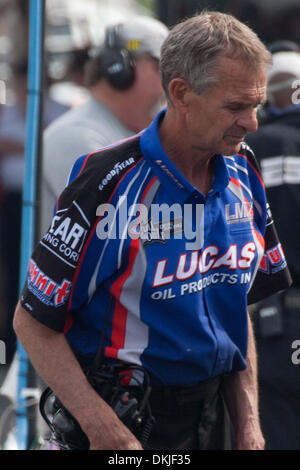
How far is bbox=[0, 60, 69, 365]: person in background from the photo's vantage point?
521cm

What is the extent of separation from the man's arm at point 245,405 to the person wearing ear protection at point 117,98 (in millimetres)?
1248

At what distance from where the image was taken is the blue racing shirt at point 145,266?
2.08 metres

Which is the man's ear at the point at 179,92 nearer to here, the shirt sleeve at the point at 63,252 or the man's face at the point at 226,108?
the man's face at the point at 226,108

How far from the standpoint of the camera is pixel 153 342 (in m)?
2.16

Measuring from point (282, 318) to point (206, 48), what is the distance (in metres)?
1.64

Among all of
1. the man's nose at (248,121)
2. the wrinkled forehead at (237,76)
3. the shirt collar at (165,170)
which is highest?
the wrinkled forehead at (237,76)

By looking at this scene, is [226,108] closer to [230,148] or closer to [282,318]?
[230,148]

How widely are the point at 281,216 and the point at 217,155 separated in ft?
4.18

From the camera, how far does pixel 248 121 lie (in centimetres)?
212

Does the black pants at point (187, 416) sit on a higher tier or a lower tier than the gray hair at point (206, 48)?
lower

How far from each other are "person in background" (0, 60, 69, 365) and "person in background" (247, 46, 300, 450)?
2.05 metres

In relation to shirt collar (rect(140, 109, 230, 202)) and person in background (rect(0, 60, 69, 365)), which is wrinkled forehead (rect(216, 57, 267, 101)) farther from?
person in background (rect(0, 60, 69, 365))

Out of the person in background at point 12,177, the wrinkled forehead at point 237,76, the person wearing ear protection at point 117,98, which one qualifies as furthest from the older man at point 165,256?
the person in background at point 12,177

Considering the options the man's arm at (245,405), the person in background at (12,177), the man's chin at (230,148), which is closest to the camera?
the man's chin at (230,148)
